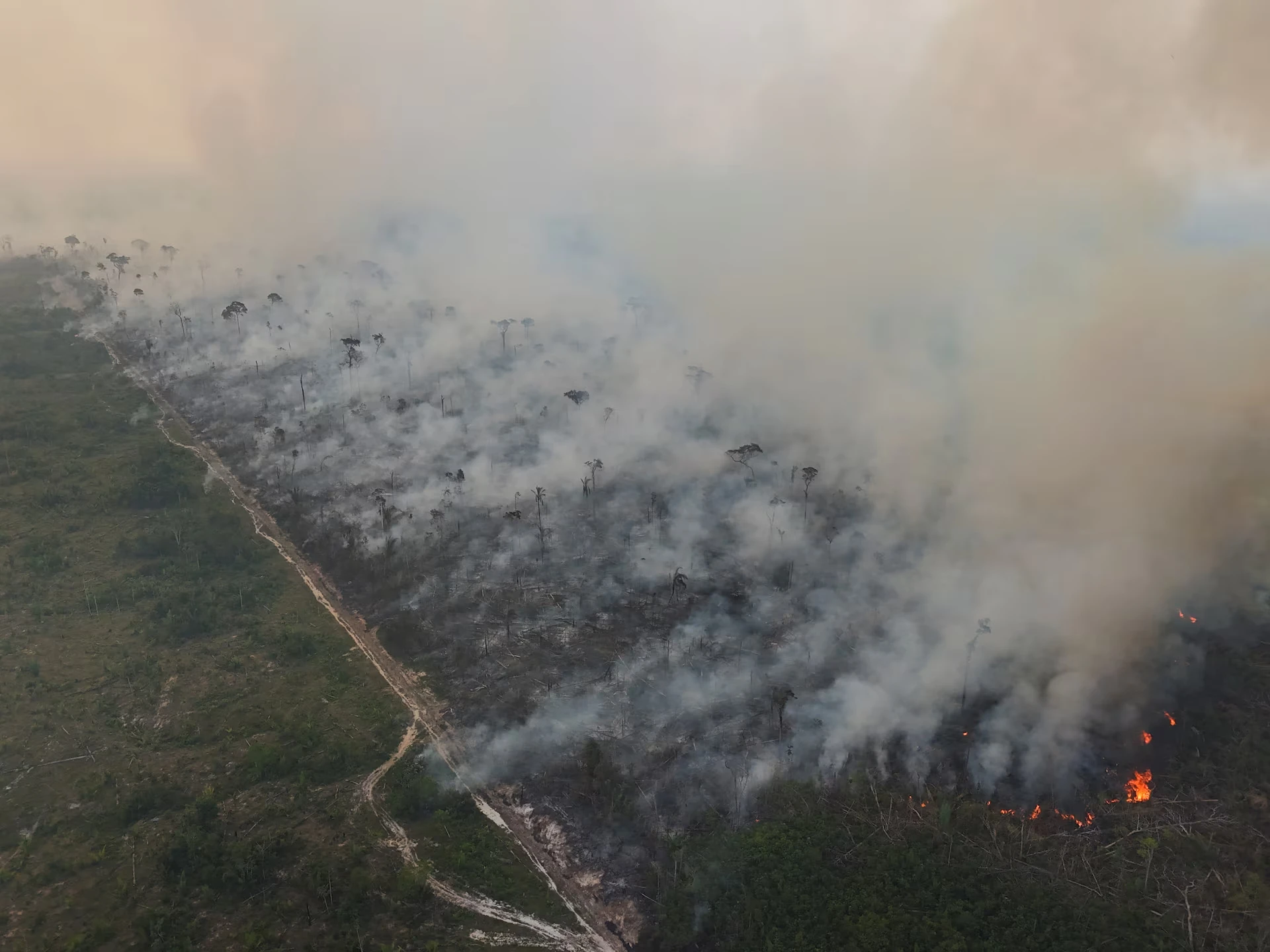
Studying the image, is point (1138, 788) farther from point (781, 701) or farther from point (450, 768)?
point (450, 768)

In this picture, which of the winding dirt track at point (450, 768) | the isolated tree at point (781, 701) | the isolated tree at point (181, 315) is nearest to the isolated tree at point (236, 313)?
the isolated tree at point (181, 315)

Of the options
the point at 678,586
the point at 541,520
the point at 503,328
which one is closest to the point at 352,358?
the point at 503,328

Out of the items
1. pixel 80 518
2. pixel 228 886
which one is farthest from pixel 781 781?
pixel 80 518

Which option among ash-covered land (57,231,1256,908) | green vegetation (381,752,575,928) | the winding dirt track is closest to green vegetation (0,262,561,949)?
green vegetation (381,752,575,928)

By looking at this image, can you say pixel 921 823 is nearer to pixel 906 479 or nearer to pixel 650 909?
pixel 650 909

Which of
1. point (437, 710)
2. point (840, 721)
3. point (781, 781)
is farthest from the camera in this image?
point (437, 710)
